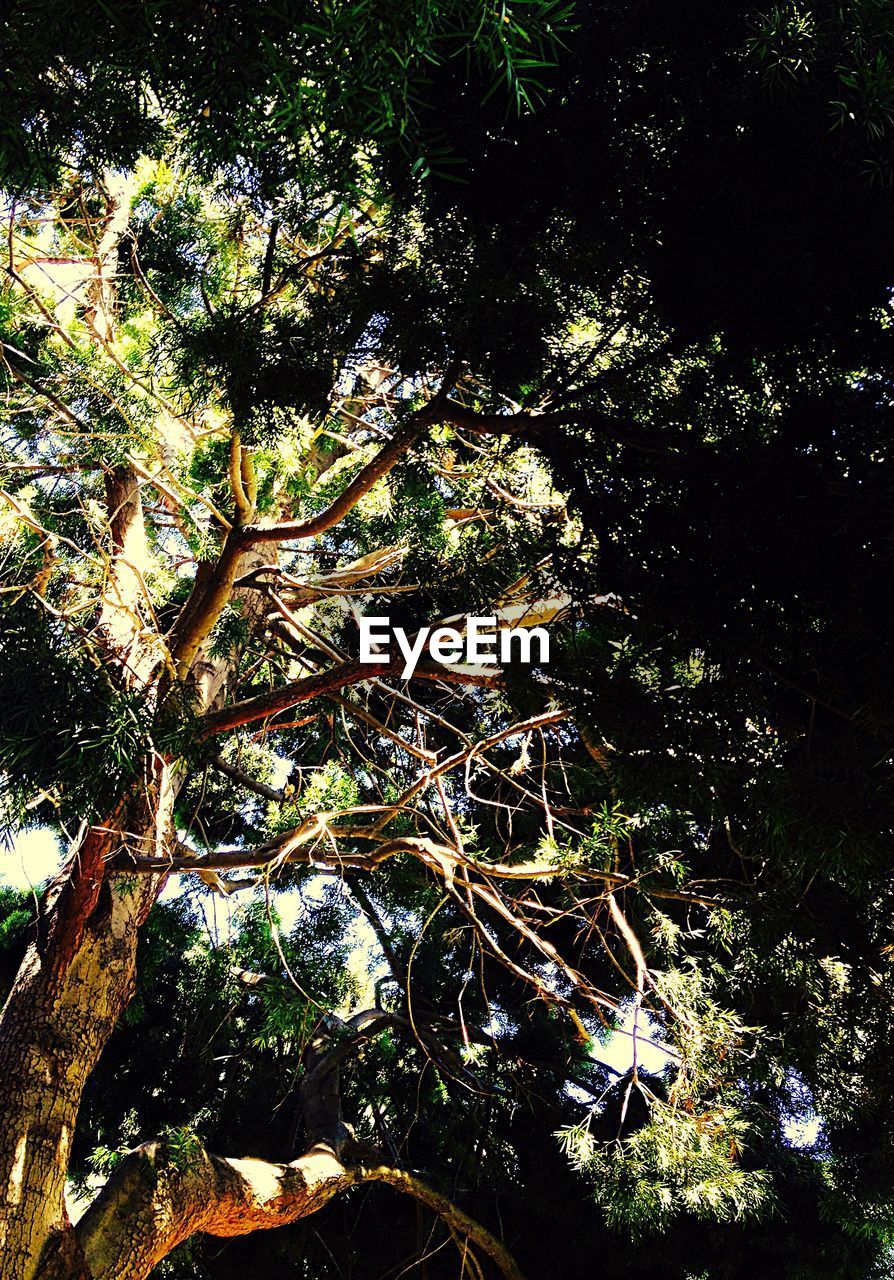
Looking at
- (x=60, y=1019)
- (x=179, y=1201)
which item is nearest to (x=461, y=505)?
(x=60, y=1019)

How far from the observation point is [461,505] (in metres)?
3.37

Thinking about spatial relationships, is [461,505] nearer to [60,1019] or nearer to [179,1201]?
[60,1019]

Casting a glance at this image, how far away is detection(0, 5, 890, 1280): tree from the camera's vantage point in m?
1.10

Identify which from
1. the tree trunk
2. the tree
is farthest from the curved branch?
the tree trunk

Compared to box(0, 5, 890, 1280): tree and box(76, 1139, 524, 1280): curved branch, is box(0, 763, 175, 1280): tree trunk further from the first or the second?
box(76, 1139, 524, 1280): curved branch

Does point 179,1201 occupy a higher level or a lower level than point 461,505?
lower

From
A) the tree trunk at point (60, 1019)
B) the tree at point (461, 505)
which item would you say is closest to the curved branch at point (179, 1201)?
the tree at point (461, 505)

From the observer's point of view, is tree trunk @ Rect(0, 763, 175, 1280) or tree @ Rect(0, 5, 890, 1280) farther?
tree trunk @ Rect(0, 763, 175, 1280)

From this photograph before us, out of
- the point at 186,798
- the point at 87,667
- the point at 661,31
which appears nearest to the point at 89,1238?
the point at 87,667

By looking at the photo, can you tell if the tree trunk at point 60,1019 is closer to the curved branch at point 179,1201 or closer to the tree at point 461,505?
the tree at point 461,505

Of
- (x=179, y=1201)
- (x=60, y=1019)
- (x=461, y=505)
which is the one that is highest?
(x=461, y=505)

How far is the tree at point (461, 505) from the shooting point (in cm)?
110

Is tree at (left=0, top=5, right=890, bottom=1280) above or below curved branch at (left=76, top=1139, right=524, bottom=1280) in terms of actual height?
above

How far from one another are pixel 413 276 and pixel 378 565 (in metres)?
1.70
